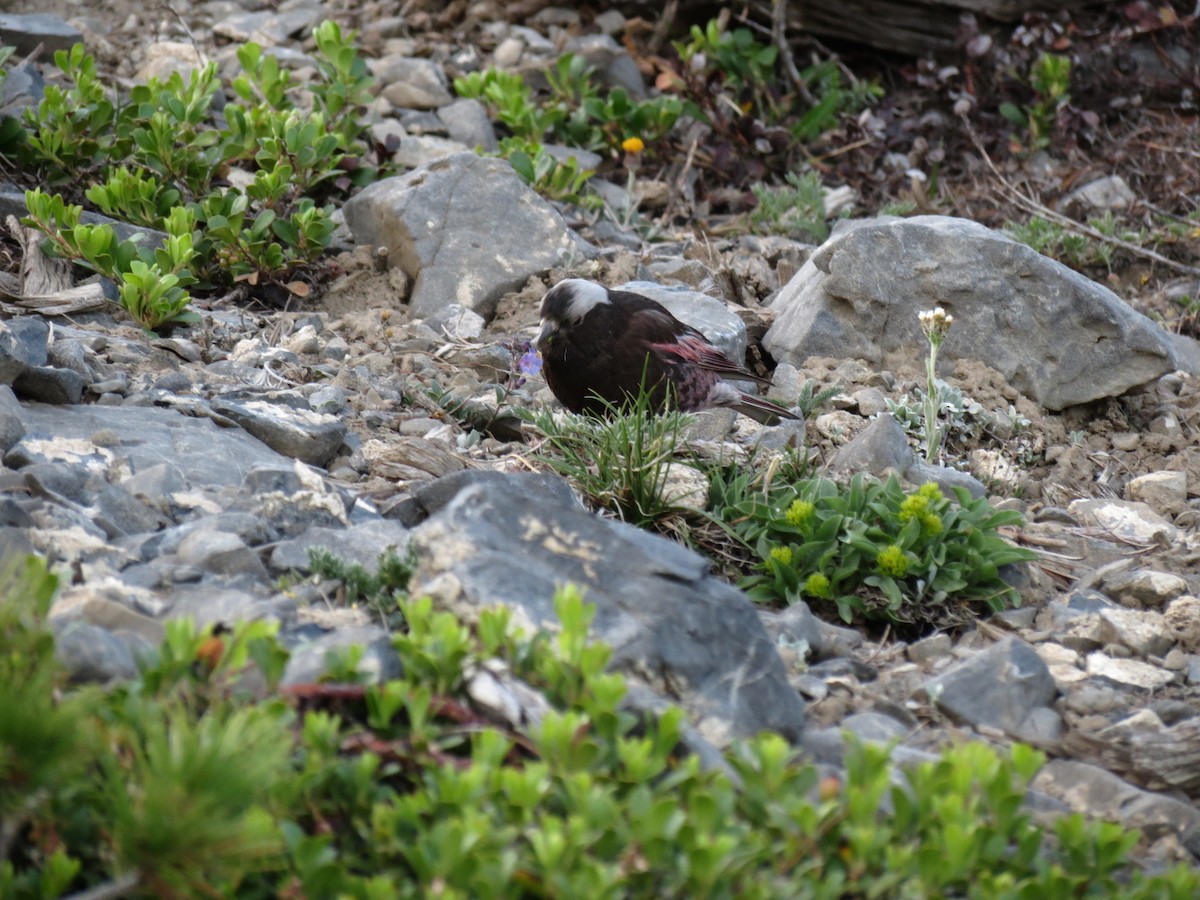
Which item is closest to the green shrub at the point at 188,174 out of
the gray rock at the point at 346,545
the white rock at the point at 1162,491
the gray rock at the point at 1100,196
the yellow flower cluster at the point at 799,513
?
the gray rock at the point at 346,545

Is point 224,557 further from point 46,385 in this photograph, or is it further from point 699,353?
point 699,353

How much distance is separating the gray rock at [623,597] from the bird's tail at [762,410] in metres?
2.26

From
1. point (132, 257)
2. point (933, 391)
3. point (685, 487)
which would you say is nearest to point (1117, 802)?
point (685, 487)

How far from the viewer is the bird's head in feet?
17.1

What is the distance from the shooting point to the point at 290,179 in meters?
6.27

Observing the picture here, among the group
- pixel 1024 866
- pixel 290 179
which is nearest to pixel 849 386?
pixel 290 179

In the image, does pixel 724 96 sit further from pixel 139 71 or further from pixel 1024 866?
pixel 1024 866

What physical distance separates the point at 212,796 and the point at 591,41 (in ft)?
24.5

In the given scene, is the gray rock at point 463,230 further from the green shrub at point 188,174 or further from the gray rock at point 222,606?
the gray rock at point 222,606

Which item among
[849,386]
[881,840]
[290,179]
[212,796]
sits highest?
[212,796]

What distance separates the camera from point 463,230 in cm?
Result: 635

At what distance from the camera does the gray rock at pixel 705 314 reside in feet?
18.9

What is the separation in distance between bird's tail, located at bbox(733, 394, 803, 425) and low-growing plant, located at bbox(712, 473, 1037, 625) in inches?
49.2

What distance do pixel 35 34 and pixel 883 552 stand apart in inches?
241
